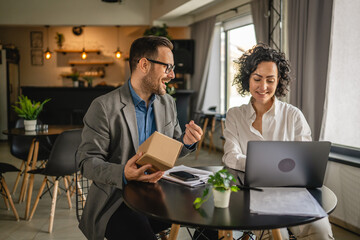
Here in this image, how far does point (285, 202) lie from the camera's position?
139 centimetres

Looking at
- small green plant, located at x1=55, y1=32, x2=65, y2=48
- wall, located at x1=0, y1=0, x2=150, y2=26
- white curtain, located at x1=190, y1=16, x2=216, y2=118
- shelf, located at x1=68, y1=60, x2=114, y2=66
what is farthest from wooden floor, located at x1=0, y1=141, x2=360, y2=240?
small green plant, located at x1=55, y1=32, x2=65, y2=48

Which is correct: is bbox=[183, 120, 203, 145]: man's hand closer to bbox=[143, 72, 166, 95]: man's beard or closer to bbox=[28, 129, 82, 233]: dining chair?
bbox=[143, 72, 166, 95]: man's beard

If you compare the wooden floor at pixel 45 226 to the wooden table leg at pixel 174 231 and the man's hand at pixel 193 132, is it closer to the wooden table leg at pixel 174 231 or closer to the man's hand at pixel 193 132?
the wooden table leg at pixel 174 231

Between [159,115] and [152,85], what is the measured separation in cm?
20

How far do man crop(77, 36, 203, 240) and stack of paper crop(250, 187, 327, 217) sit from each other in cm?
45

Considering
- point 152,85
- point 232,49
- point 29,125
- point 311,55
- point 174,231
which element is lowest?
point 174,231

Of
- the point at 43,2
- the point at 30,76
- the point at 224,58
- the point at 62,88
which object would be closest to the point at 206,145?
the point at 224,58

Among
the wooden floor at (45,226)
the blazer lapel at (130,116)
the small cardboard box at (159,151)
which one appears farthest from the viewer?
the wooden floor at (45,226)

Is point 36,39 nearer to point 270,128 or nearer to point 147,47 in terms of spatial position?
point 147,47

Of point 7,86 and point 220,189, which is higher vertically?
point 7,86

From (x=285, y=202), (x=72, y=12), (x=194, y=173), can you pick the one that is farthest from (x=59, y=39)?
(x=285, y=202)

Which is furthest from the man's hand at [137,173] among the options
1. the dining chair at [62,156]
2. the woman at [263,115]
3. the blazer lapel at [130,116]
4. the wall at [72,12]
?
the wall at [72,12]

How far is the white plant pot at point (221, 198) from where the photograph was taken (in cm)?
132

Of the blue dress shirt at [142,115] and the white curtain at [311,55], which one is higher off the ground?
the white curtain at [311,55]
